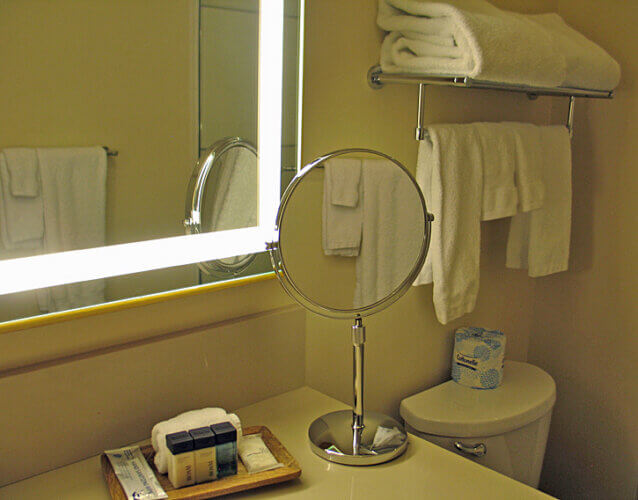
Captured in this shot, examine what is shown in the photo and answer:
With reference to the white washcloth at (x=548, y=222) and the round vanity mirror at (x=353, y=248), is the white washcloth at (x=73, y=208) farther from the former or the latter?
the white washcloth at (x=548, y=222)

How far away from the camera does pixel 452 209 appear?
1307 millimetres

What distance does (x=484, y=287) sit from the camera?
1.67 meters

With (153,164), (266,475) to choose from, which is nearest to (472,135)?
(153,164)

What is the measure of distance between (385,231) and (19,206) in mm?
571

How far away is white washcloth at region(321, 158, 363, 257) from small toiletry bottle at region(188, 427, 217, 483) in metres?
0.37

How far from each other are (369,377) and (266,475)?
1.70 feet

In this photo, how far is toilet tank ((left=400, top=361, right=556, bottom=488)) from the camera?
1.38m

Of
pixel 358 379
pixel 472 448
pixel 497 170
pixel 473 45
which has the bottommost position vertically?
pixel 472 448

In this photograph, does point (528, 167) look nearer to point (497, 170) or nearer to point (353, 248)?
point (497, 170)

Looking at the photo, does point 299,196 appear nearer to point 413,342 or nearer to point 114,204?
point 114,204

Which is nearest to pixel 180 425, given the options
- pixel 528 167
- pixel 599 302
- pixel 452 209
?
pixel 452 209

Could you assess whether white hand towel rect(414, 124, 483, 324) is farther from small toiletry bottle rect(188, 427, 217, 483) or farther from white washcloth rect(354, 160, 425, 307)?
small toiletry bottle rect(188, 427, 217, 483)

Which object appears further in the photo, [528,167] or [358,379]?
[528,167]

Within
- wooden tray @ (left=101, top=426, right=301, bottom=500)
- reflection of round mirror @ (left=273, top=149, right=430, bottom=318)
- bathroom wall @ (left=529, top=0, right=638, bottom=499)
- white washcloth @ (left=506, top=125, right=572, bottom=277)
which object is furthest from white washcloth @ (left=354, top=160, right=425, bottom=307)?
bathroom wall @ (left=529, top=0, right=638, bottom=499)
